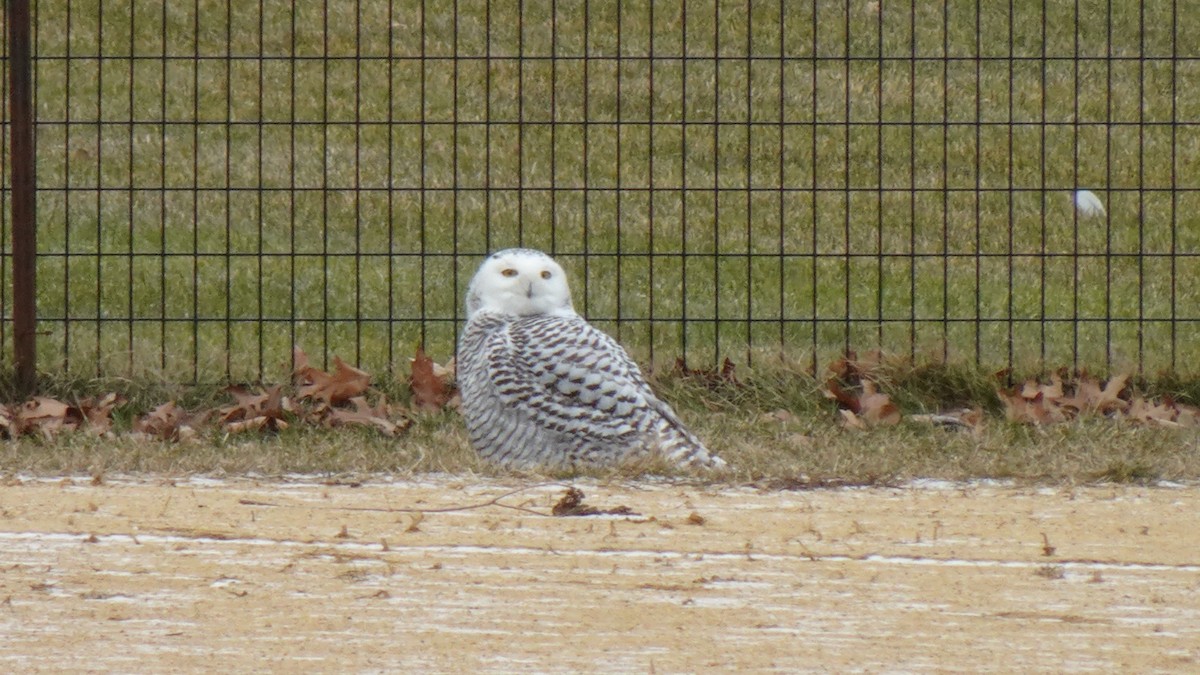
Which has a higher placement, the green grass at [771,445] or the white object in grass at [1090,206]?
the white object in grass at [1090,206]

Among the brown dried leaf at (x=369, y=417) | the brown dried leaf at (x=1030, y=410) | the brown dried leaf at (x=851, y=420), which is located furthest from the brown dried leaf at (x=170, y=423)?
the brown dried leaf at (x=1030, y=410)

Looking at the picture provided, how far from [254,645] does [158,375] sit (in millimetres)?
3556

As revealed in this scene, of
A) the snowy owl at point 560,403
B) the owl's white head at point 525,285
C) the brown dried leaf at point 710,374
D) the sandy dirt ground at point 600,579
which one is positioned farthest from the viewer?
the brown dried leaf at point 710,374

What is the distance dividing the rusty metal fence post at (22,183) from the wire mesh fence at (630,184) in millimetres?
253

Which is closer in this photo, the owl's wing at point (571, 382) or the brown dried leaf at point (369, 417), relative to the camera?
the owl's wing at point (571, 382)

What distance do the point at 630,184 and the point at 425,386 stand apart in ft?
15.3

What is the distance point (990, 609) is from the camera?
3.89 m

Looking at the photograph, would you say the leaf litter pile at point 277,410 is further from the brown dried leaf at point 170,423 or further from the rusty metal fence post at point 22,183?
the rusty metal fence post at point 22,183

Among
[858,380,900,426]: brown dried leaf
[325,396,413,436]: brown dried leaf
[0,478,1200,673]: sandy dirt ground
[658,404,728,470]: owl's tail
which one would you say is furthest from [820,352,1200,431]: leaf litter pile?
[325,396,413,436]: brown dried leaf

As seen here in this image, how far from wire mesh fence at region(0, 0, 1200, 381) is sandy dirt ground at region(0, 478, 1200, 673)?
7.17ft

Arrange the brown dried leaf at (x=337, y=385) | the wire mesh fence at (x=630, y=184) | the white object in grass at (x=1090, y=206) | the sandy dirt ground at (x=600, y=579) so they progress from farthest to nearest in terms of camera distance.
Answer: the white object in grass at (x=1090, y=206) < the wire mesh fence at (x=630, y=184) < the brown dried leaf at (x=337, y=385) < the sandy dirt ground at (x=600, y=579)

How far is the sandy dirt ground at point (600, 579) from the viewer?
356 cm

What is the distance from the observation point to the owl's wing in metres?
5.70

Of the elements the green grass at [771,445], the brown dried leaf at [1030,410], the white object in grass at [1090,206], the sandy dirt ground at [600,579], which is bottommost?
the sandy dirt ground at [600,579]
